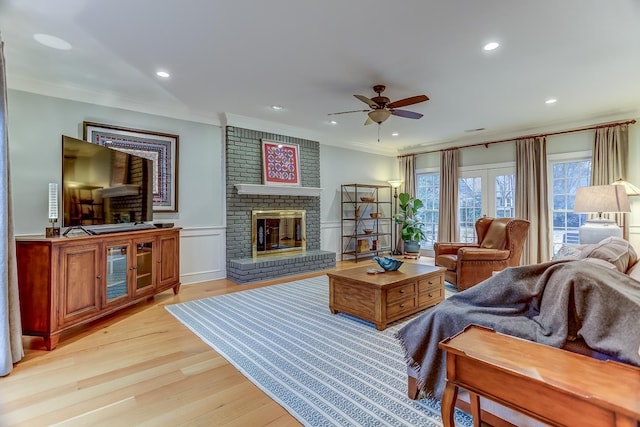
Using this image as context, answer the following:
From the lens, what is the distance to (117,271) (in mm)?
3227

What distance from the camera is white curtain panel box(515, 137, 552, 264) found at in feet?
17.6

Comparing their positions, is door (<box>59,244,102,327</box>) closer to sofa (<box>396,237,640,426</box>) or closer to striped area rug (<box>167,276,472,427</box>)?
striped area rug (<box>167,276,472,427</box>)

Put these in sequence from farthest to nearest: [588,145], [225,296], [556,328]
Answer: [588,145]
[225,296]
[556,328]

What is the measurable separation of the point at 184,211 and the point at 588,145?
6.46 metres

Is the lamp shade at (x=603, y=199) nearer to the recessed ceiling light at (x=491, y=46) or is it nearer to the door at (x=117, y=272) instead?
the recessed ceiling light at (x=491, y=46)

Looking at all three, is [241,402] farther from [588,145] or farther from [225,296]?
[588,145]

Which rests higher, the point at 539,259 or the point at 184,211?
the point at 184,211

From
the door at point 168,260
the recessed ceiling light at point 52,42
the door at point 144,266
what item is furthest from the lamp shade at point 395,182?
the recessed ceiling light at point 52,42

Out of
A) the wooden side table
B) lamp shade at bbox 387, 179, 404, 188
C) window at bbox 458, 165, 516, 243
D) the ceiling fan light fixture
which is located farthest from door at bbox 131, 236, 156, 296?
window at bbox 458, 165, 516, 243

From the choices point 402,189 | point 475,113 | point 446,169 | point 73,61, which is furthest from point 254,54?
point 402,189

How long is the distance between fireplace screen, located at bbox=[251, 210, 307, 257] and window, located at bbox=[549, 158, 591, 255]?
4450 millimetres

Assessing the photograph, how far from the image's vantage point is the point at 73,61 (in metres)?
3.10

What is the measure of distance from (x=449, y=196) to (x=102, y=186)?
19.9 ft

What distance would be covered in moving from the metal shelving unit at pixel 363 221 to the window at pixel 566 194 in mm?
3139
